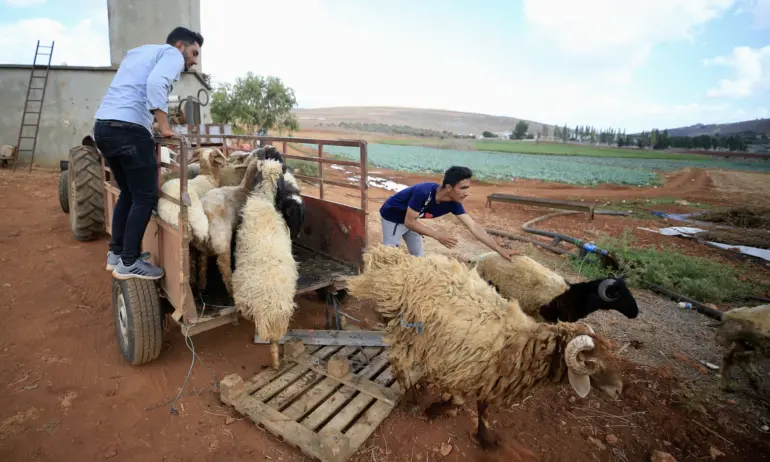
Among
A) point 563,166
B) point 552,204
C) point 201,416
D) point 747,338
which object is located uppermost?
point 563,166

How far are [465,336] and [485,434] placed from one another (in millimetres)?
845

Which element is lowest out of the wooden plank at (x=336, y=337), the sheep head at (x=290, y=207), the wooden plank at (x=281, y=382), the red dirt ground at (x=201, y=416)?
the red dirt ground at (x=201, y=416)

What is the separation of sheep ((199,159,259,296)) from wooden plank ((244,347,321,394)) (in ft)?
2.58

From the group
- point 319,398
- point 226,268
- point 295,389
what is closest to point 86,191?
point 226,268

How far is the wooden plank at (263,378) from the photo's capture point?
3.33m

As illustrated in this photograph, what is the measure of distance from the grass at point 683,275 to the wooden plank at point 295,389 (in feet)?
16.6

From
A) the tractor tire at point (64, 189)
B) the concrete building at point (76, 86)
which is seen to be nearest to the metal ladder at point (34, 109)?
the concrete building at point (76, 86)

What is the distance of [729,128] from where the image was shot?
52281 mm

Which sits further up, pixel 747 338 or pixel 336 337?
pixel 747 338

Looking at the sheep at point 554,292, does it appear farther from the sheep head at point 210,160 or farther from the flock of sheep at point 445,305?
the sheep head at point 210,160

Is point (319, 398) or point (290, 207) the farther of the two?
point (290, 207)

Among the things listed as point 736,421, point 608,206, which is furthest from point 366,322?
point 608,206

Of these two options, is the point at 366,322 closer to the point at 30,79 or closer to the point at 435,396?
the point at 435,396

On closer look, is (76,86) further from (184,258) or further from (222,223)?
(184,258)
